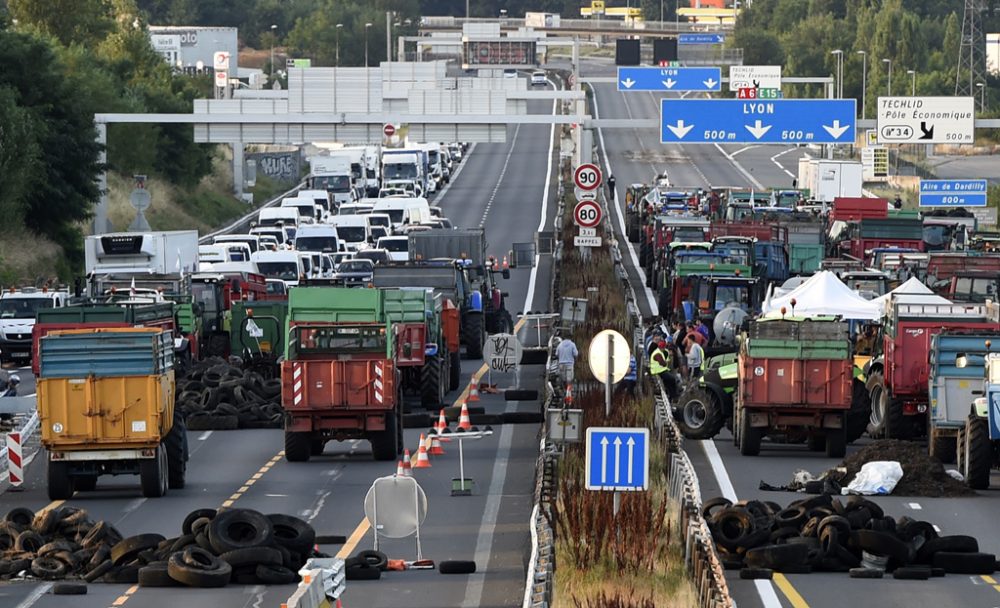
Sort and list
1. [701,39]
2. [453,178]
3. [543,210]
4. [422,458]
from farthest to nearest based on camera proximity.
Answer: [701,39], [453,178], [543,210], [422,458]

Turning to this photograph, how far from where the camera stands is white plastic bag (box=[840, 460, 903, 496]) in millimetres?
27375

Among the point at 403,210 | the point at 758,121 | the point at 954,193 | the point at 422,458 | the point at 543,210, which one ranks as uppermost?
the point at 758,121

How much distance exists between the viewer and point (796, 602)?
1991 centimetres

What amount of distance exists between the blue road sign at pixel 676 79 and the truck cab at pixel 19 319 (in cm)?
4790

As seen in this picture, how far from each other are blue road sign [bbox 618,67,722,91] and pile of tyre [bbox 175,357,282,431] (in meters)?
55.8

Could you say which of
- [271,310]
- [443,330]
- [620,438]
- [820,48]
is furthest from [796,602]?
[820,48]

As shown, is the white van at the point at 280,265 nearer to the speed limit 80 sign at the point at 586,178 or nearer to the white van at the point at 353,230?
the white van at the point at 353,230

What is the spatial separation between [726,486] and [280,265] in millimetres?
31186

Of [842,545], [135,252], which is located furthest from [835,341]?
[135,252]

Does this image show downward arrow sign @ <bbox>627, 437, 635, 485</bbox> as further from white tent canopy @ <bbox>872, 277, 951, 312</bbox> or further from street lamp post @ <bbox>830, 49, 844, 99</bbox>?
street lamp post @ <bbox>830, 49, 844, 99</bbox>

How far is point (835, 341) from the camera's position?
102 ft

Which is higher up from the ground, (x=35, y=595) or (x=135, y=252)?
(x=135, y=252)

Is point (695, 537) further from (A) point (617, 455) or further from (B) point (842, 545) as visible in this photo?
(B) point (842, 545)

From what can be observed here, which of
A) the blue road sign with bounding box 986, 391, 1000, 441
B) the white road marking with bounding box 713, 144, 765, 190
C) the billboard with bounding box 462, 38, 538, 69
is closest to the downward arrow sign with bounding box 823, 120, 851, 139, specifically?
the white road marking with bounding box 713, 144, 765, 190
